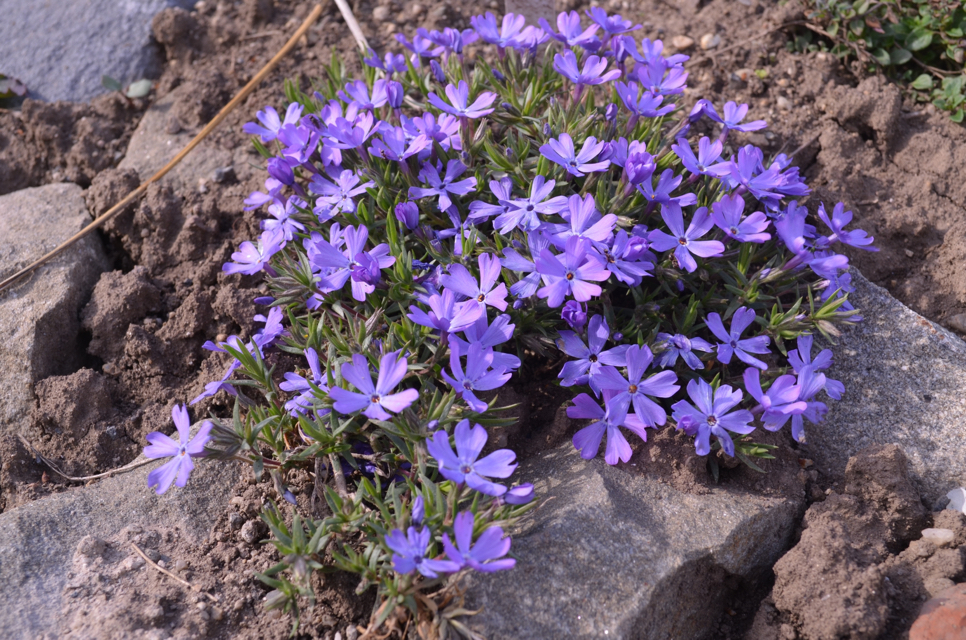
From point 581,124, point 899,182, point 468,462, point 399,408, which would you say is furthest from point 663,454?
point 899,182

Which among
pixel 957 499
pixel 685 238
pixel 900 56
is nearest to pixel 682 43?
pixel 900 56

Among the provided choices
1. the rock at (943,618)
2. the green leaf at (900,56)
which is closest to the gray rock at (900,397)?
the rock at (943,618)

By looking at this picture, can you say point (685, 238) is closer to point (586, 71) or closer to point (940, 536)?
point (586, 71)

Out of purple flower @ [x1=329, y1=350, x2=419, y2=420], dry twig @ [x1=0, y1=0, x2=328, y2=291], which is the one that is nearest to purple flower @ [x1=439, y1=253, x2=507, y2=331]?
purple flower @ [x1=329, y1=350, x2=419, y2=420]

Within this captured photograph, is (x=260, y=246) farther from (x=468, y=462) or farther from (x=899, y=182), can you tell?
(x=899, y=182)

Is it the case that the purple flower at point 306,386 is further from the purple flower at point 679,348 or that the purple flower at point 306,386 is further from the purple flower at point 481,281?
the purple flower at point 679,348

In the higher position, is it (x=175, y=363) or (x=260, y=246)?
(x=260, y=246)

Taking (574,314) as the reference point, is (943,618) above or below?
below
